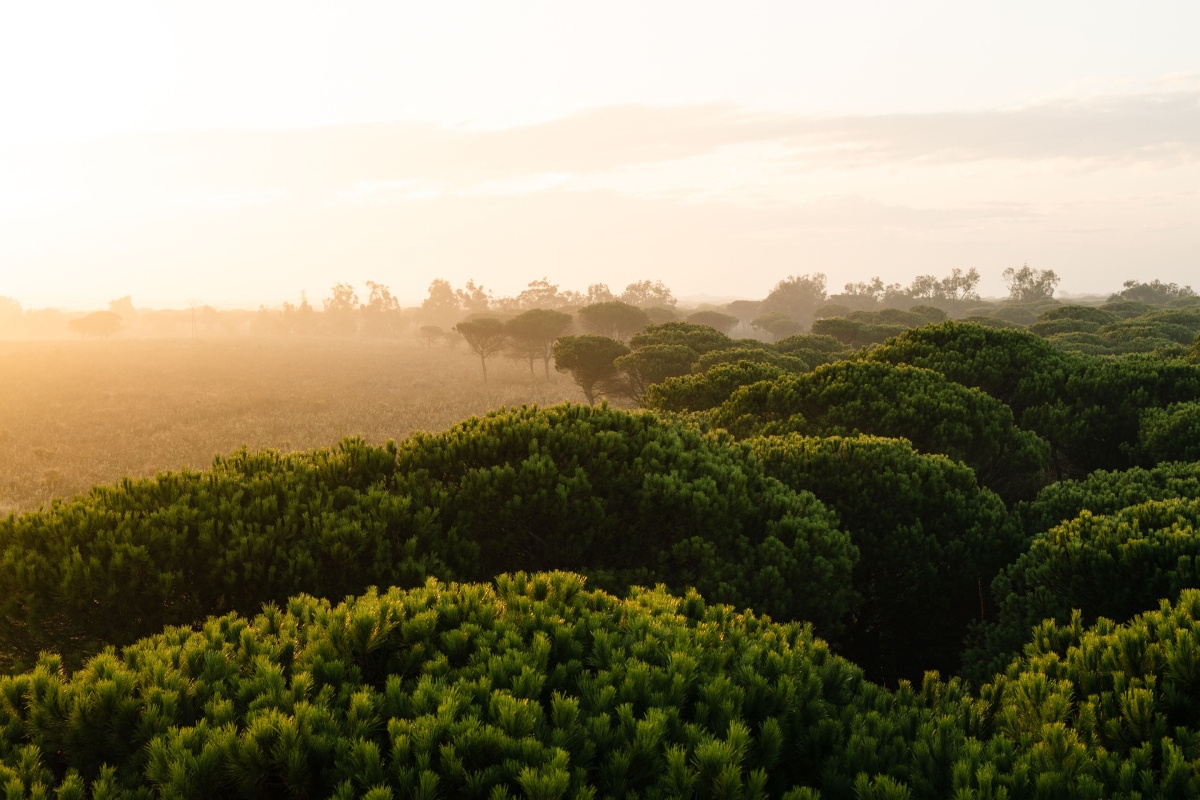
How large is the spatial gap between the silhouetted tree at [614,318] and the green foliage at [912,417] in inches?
1853

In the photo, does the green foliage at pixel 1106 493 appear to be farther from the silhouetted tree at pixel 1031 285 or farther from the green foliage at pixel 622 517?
the silhouetted tree at pixel 1031 285

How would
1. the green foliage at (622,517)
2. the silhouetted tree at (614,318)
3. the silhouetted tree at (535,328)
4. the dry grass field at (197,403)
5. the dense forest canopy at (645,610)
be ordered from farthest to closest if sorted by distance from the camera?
the silhouetted tree at (614,318) < the silhouetted tree at (535,328) < the dry grass field at (197,403) < the green foliage at (622,517) < the dense forest canopy at (645,610)

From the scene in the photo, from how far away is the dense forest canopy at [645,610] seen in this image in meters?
3.20

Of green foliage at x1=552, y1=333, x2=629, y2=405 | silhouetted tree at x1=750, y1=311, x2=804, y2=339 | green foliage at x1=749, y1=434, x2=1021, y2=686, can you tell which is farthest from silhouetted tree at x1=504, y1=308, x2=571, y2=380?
green foliage at x1=749, y1=434, x2=1021, y2=686

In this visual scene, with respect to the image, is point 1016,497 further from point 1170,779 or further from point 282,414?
point 282,414

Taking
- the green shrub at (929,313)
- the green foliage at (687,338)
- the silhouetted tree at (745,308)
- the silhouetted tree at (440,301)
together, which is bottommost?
the green foliage at (687,338)

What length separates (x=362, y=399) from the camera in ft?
170

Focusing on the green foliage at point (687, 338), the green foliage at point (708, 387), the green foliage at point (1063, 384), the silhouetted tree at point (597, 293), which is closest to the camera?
the green foliage at point (1063, 384)

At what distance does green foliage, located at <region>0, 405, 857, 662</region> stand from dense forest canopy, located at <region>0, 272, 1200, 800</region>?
4 centimetres

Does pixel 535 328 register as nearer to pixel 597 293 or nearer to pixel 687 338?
pixel 687 338

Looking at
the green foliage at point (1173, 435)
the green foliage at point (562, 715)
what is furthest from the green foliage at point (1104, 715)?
the green foliage at point (1173, 435)

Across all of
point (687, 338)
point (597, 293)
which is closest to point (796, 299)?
point (597, 293)

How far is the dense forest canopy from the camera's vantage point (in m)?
3.20

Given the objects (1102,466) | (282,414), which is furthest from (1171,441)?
(282,414)
